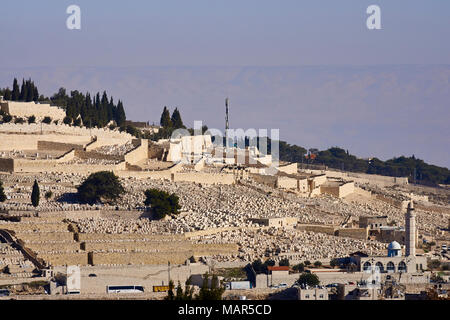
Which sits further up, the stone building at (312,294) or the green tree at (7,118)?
the green tree at (7,118)

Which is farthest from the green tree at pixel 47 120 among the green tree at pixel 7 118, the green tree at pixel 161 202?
the green tree at pixel 161 202

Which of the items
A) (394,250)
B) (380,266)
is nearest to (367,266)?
(380,266)

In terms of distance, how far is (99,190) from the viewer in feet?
159

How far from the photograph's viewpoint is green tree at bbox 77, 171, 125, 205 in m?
48.4

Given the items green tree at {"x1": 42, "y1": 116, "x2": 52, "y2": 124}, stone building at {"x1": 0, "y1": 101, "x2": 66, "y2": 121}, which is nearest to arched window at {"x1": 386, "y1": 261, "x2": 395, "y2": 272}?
green tree at {"x1": 42, "y1": 116, "x2": 52, "y2": 124}

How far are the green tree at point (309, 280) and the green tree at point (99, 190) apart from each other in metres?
9.40

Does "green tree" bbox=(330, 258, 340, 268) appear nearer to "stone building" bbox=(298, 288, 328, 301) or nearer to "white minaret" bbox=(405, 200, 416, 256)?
"white minaret" bbox=(405, 200, 416, 256)

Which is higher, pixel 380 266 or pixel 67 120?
pixel 67 120

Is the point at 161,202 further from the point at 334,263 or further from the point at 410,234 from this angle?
the point at 410,234

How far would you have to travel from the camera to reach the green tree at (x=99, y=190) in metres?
48.4

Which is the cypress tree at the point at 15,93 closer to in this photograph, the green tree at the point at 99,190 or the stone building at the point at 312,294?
the green tree at the point at 99,190

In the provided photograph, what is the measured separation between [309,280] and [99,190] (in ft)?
32.8

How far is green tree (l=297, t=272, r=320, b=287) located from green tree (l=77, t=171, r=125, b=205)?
9401 millimetres
